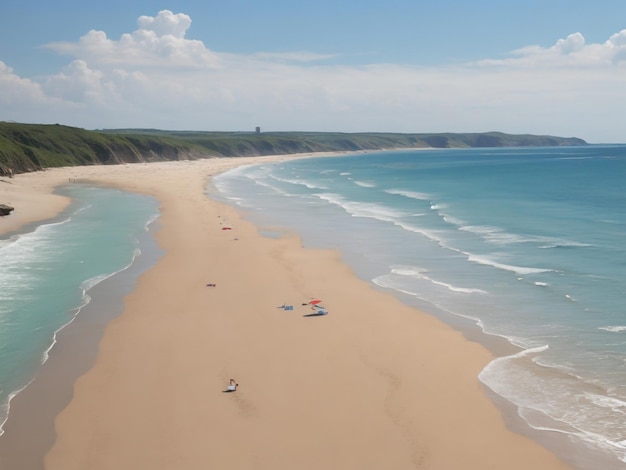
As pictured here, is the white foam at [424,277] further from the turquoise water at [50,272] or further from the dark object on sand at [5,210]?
the dark object on sand at [5,210]

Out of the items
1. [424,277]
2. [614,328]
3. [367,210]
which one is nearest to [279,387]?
[614,328]

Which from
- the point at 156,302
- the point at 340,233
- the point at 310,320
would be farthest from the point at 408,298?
the point at 340,233

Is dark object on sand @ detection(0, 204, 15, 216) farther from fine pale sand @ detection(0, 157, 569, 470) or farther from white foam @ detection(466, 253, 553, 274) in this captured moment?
white foam @ detection(466, 253, 553, 274)

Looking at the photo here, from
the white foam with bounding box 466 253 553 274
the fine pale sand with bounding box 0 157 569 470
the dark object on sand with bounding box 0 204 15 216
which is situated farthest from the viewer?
the dark object on sand with bounding box 0 204 15 216

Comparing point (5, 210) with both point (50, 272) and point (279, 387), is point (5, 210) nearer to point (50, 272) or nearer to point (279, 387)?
point (50, 272)

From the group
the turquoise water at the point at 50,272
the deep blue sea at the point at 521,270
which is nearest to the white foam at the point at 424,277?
the deep blue sea at the point at 521,270

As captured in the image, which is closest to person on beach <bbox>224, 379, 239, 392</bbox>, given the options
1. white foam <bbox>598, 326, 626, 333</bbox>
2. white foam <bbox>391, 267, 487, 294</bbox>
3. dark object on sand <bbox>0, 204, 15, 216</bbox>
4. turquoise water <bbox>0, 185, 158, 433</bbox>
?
turquoise water <bbox>0, 185, 158, 433</bbox>
